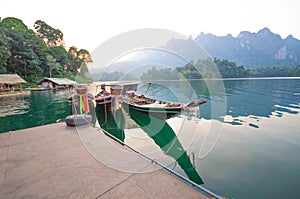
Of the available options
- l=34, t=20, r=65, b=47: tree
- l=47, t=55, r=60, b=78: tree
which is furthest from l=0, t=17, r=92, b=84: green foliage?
l=34, t=20, r=65, b=47: tree

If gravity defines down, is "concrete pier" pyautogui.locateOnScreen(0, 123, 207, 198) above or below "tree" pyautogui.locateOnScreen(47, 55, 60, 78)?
below

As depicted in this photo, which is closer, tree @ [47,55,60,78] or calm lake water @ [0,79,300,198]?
calm lake water @ [0,79,300,198]

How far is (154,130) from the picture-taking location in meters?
Answer: 8.33

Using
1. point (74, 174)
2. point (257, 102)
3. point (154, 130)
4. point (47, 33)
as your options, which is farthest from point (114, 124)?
point (47, 33)

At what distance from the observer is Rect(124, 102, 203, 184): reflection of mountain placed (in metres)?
4.51

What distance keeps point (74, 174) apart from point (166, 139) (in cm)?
475

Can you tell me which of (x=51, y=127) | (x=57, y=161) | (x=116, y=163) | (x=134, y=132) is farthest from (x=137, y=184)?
(x=134, y=132)

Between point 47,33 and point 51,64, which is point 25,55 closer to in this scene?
point 51,64

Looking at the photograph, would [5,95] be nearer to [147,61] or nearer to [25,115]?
[25,115]

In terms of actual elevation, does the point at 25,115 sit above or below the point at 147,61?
below

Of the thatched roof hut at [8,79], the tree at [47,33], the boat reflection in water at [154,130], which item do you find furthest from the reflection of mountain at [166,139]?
the tree at [47,33]

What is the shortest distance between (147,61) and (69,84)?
37226 millimetres

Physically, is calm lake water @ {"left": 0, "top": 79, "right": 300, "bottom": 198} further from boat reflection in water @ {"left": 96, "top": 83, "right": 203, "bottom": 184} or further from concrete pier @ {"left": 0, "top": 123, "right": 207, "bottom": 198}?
concrete pier @ {"left": 0, "top": 123, "right": 207, "bottom": 198}

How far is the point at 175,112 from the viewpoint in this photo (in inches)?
316
